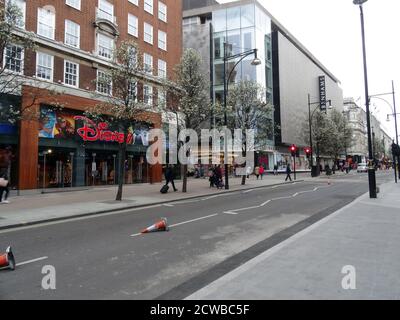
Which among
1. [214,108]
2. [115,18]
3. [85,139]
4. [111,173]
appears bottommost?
[111,173]

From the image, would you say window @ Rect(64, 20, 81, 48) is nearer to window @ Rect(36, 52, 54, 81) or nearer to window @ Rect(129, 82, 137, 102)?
window @ Rect(36, 52, 54, 81)

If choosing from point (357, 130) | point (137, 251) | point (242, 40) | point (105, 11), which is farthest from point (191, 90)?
point (357, 130)

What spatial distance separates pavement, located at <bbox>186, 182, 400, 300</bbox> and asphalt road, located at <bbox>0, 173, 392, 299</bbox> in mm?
525

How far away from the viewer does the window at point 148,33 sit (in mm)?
28969

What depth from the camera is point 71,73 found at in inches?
871

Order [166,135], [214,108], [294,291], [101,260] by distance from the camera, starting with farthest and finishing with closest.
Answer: [166,135], [214,108], [101,260], [294,291]

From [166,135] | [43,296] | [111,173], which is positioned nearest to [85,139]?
[111,173]

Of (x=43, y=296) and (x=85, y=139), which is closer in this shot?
(x=43, y=296)

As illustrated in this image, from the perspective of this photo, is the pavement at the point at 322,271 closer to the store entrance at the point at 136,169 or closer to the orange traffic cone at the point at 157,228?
the orange traffic cone at the point at 157,228

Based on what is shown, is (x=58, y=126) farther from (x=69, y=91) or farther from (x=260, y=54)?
(x=260, y=54)

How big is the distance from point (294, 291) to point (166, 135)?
1025 inches

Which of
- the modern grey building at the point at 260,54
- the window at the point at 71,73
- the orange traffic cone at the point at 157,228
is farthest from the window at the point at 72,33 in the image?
the modern grey building at the point at 260,54

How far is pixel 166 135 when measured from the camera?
29.6m
